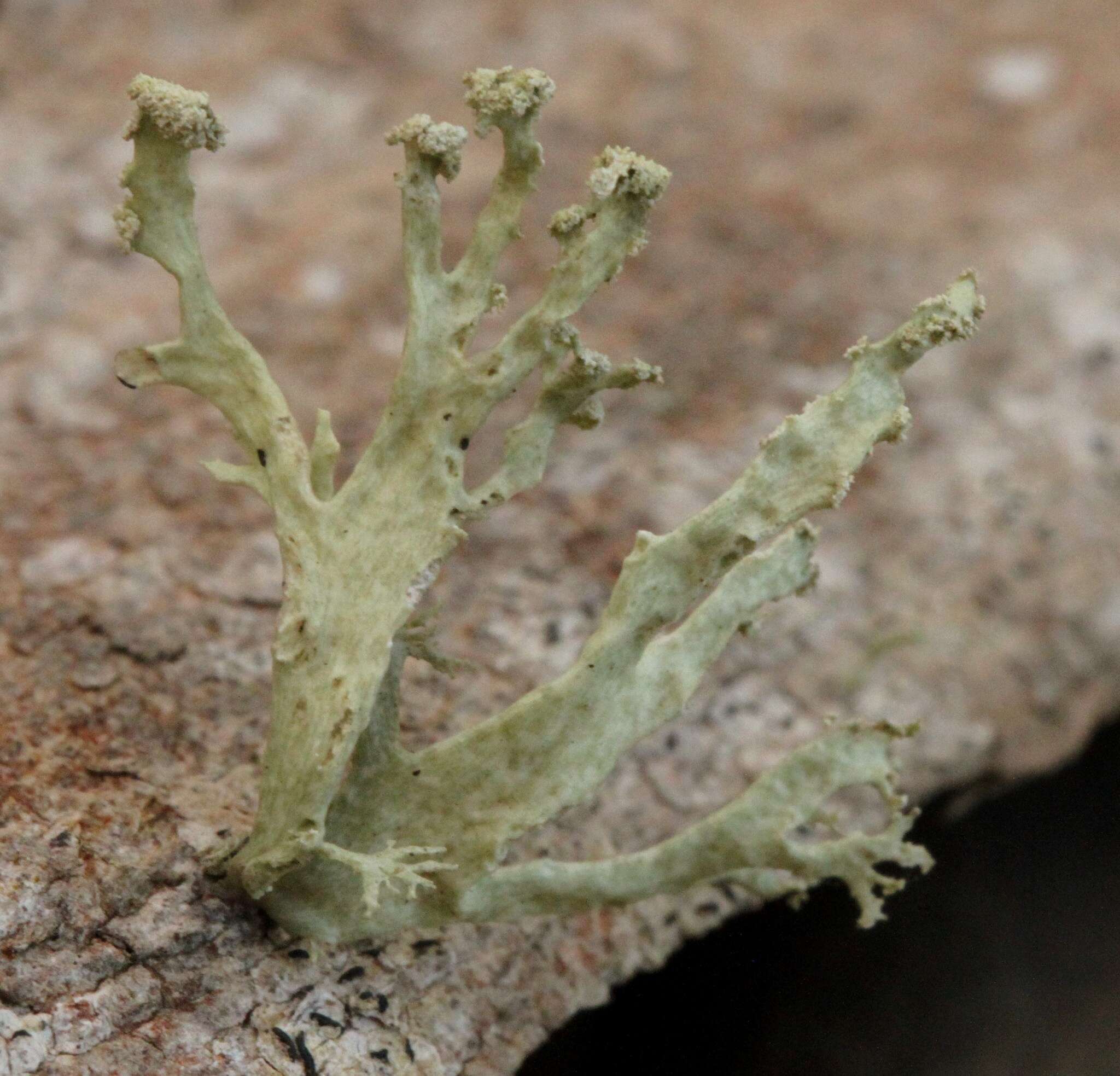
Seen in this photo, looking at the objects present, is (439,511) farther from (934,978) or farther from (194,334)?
(934,978)

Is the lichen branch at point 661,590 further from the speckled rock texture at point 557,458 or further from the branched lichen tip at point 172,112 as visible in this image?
the branched lichen tip at point 172,112

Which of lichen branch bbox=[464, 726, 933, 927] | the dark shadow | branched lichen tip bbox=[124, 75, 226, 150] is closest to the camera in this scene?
branched lichen tip bbox=[124, 75, 226, 150]

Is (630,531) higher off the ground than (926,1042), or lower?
higher

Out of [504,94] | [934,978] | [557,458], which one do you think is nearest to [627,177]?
[504,94]

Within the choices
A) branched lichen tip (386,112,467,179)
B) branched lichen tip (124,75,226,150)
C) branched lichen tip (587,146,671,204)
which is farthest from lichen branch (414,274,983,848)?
branched lichen tip (124,75,226,150)

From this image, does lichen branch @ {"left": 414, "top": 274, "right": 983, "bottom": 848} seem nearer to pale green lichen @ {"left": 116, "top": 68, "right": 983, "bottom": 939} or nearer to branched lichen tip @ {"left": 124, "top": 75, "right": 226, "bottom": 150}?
pale green lichen @ {"left": 116, "top": 68, "right": 983, "bottom": 939}

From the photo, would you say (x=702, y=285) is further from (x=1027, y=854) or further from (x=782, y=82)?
(x=1027, y=854)

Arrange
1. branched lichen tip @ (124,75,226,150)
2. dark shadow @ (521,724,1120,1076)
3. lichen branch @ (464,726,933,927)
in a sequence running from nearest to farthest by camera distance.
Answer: branched lichen tip @ (124,75,226,150) → lichen branch @ (464,726,933,927) → dark shadow @ (521,724,1120,1076)

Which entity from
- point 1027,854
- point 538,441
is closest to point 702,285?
point 1027,854
